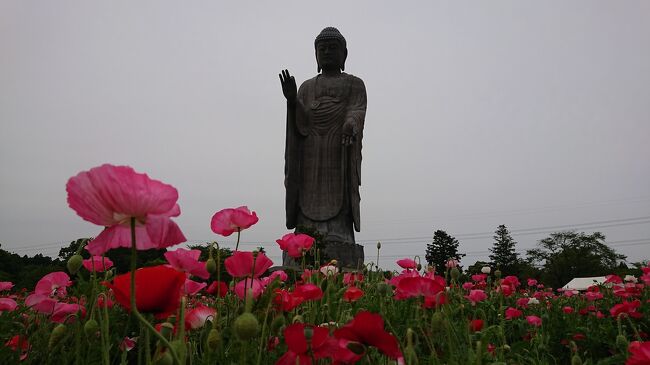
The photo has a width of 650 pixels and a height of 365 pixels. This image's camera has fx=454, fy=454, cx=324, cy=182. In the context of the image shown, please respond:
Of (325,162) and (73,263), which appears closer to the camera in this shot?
(73,263)

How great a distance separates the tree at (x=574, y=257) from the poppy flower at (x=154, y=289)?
30504mm

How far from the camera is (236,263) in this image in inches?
46.3

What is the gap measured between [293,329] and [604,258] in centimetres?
A: 4828

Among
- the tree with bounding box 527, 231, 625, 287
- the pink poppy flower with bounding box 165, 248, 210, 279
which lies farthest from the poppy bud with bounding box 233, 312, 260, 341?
the tree with bounding box 527, 231, 625, 287

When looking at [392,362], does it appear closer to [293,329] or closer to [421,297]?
[421,297]

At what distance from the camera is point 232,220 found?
1.23m

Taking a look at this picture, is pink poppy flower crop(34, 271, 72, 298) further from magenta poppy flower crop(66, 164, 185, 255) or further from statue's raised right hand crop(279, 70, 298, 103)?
statue's raised right hand crop(279, 70, 298, 103)

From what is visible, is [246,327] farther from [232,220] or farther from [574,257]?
[574,257]

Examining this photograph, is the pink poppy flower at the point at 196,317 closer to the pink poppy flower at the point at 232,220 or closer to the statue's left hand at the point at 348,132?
the pink poppy flower at the point at 232,220

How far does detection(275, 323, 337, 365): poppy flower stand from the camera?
793 mm

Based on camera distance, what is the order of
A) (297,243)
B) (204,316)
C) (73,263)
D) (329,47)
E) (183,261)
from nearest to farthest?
(183,261)
(73,263)
(204,316)
(297,243)
(329,47)

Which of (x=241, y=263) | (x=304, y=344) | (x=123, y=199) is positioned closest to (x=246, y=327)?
(x=304, y=344)

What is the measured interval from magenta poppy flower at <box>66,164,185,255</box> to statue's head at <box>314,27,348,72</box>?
899 cm

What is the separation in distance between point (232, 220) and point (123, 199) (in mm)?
630
